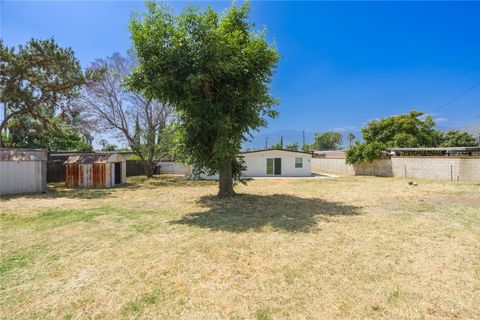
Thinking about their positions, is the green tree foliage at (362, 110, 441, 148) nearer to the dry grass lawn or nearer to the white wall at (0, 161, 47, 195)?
the dry grass lawn

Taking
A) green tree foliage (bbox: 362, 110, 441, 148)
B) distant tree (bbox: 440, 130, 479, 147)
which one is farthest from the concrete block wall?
distant tree (bbox: 440, 130, 479, 147)

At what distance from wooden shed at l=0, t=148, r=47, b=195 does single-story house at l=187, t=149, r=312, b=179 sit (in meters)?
14.5

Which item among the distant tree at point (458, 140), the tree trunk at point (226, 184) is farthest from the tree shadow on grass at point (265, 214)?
Result: the distant tree at point (458, 140)

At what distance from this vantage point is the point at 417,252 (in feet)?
14.4

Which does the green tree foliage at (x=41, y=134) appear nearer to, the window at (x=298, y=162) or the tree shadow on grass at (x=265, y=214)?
the tree shadow on grass at (x=265, y=214)

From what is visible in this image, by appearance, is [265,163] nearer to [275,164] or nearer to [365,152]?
[275,164]

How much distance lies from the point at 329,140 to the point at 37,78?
6373cm

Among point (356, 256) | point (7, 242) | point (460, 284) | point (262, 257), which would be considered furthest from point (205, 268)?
point (7, 242)

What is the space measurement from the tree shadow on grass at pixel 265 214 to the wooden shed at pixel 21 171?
9.31 meters

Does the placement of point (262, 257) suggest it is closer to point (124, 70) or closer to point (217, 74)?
point (217, 74)

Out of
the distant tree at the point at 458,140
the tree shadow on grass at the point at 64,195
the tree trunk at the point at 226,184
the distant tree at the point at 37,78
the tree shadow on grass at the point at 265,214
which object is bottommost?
the tree shadow on grass at the point at 265,214

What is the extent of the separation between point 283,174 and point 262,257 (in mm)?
18706

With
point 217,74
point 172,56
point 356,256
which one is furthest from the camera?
point 217,74

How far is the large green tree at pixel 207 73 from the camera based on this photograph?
→ 25.3 feet
